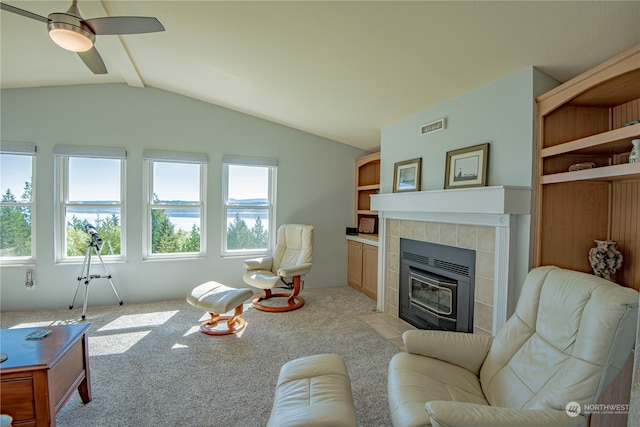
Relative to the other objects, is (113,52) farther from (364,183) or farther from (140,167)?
(364,183)

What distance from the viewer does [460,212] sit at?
258 centimetres

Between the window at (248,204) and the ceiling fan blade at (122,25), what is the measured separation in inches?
98.2

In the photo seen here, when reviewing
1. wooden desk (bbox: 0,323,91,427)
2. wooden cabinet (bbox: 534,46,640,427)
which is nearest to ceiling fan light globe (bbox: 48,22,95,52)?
wooden desk (bbox: 0,323,91,427)

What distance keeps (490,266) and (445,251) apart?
1.68 feet

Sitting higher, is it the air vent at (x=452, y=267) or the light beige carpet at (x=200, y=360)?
the air vent at (x=452, y=267)

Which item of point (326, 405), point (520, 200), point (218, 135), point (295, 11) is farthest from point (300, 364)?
point (218, 135)

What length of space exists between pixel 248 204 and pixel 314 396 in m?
3.43

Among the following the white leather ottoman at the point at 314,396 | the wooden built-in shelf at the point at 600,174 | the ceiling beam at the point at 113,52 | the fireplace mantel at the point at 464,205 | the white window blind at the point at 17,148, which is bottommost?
the white leather ottoman at the point at 314,396

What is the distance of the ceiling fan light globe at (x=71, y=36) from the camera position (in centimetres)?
171

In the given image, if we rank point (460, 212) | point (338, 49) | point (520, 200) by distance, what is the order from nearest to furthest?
1. point (520, 200)
2. point (338, 49)
3. point (460, 212)

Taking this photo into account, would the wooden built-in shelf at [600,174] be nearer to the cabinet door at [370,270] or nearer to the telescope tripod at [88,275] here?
the cabinet door at [370,270]

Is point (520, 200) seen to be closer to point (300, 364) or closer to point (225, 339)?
point (300, 364)

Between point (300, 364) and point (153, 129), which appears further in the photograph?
point (153, 129)

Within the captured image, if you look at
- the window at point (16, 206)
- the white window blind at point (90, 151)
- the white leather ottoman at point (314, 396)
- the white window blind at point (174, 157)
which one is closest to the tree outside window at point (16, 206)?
the window at point (16, 206)
